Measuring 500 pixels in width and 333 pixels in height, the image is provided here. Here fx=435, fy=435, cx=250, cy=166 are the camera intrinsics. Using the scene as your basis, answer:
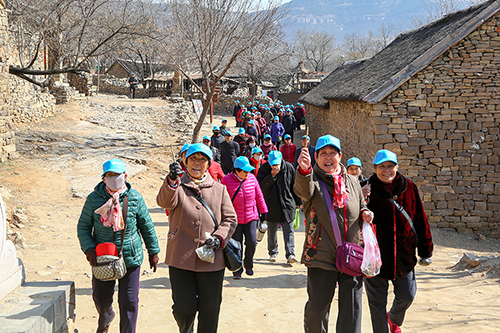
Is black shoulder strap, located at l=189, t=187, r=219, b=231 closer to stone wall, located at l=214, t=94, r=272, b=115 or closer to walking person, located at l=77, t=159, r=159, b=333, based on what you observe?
walking person, located at l=77, t=159, r=159, b=333

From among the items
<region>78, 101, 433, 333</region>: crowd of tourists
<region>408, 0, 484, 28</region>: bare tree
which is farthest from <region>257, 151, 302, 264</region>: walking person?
<region>408, 0, 484, 28</region>: bare tree

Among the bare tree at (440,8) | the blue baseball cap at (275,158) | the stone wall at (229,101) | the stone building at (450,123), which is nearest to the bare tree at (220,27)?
the stone building at (450,123)

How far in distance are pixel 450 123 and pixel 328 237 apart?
805 centimetres

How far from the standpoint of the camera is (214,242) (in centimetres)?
356

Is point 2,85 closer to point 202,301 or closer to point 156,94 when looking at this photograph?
point 202,301

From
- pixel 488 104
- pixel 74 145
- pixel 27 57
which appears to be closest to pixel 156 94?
pixel 27 57

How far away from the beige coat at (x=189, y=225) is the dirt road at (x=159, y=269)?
4.83ft

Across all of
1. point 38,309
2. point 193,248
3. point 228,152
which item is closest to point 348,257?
point 193,248

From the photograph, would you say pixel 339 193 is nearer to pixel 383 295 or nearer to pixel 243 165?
pixel 383 295

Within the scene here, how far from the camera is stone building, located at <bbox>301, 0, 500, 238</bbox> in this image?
32.8ft

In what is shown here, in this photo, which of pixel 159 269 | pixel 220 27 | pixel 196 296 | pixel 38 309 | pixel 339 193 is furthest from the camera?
pixel 220 27

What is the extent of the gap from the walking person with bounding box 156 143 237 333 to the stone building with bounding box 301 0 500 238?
7226 mm

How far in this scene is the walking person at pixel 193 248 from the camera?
3.59 metres

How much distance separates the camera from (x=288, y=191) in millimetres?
6867
